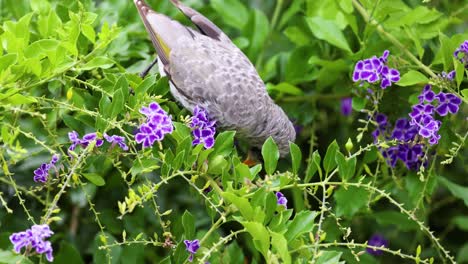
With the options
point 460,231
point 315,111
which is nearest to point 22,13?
point 315,111

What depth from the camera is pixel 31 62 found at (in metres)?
2.04

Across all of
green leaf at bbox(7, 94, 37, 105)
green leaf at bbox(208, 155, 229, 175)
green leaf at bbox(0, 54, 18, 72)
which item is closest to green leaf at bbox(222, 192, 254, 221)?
green leaf at bbox(208, 155, 229, 175)

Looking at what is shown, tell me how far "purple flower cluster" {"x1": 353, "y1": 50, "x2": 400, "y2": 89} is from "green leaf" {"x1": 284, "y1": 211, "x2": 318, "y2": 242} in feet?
2.06

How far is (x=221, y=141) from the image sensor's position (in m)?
2.19

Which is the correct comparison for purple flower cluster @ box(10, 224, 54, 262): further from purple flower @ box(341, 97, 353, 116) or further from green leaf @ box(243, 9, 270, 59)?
purple flower @ box(341, 97, 353, 116)

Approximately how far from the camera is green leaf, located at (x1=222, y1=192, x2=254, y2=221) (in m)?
1.87

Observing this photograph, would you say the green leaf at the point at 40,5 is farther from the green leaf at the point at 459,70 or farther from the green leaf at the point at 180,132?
the green leaf at the point at 459,70

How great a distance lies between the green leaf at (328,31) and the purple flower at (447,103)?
353mm

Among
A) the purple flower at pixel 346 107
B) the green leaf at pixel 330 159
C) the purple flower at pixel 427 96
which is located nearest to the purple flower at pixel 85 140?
the green leaf at pixel 330 159

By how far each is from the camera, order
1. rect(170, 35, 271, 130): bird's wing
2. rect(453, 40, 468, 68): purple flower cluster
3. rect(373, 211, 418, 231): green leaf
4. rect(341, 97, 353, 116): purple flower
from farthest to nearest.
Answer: rect(341, 97, 353, 116): purple flower
rect(373, 211, 418, 231): green leaf
rect(170, 35, 271, 130): bird's wing
rect(453, 40, 468, 68): purple flower cluster

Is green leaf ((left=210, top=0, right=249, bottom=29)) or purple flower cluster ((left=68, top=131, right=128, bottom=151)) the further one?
green leaf ((left=210, top=0, right=249, bottom=29))

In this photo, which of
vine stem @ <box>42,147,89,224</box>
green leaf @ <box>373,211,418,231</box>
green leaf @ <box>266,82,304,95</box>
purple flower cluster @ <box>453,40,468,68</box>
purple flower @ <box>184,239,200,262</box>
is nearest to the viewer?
vine stem @ <box>42,147,89,224</box>

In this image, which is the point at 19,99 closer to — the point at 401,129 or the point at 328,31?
the point at 328,31

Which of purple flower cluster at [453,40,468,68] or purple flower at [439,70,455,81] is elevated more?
purple flower cluster at [453,40,468,68]
